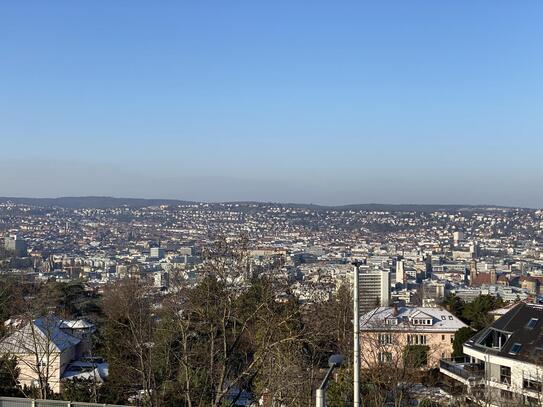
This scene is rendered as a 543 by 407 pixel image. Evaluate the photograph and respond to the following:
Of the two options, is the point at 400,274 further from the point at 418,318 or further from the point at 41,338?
the point at 41,338

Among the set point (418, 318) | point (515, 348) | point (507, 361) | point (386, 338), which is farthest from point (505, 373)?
point (418, 318)

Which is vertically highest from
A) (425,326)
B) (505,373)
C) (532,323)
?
(532,323)

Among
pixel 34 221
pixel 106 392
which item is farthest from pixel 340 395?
pixel 34 221

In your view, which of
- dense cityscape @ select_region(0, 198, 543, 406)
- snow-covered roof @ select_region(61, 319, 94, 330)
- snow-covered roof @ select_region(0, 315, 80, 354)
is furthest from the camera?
snow-covered roof @ select_region(61, 319, 94, 330)

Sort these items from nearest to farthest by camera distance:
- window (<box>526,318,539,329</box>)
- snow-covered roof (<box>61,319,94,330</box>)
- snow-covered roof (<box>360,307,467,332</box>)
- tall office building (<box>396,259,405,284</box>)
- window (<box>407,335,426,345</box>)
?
window (<box>526,318,539,329</box>)
snow-covered roof (<box>61,319,94,330</box>)
snow-covered roof (<box>360,307,467,332</box>)
window (<box>407,335,426,345</box>)
tall office building (<box>396,259,405,284</box>)

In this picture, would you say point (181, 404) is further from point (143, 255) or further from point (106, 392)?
point (143, 255)

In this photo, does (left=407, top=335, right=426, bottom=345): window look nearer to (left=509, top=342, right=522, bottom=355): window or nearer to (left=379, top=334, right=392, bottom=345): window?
(left=379, top=334, right=392, bottom=345): window

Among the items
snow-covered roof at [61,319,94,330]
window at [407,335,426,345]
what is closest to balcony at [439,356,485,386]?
window at [407,335,426,345]

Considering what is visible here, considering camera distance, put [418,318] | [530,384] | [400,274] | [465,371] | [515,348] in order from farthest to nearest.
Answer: [400,274] < [418,318] < [465,371] < [515,348] < [530,384]
